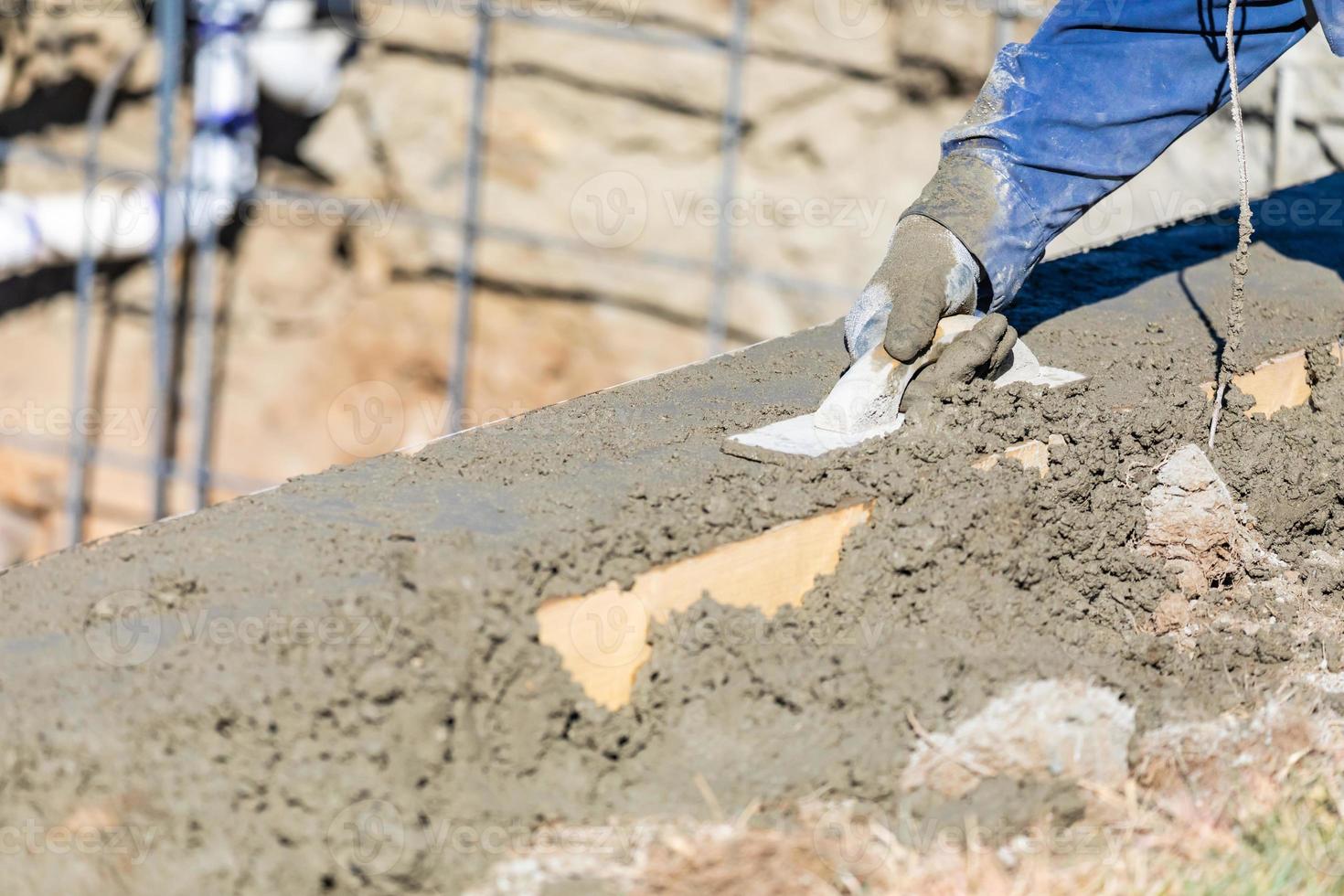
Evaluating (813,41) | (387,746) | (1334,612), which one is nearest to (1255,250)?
(1334,612)

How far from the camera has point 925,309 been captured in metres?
2.07

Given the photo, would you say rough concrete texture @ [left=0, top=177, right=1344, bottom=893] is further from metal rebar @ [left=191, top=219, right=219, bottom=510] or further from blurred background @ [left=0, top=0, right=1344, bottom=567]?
metal rebar @ [left=191, top=219, right=219, bottom=510]

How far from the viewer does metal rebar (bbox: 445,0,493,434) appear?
4.22 meters

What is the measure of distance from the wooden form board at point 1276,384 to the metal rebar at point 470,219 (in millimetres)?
→ 2645

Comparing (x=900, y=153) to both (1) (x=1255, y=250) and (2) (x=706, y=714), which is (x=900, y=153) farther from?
(2) (x=706, y=714)

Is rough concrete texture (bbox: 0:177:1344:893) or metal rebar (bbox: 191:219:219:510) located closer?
rough concrete texture (bbox: 0:177:1344:893)

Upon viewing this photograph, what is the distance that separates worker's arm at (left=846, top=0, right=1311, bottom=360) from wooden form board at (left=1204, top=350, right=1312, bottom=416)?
418mm

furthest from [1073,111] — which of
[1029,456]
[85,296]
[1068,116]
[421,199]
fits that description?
[85,296]

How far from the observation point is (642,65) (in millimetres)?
4113

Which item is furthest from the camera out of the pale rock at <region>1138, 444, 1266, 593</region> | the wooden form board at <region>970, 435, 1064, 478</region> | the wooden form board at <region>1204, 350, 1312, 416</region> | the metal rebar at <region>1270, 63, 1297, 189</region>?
the metal rebar at <region>1270, 63, 1297, 189</region>

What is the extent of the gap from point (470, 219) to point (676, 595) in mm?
2920

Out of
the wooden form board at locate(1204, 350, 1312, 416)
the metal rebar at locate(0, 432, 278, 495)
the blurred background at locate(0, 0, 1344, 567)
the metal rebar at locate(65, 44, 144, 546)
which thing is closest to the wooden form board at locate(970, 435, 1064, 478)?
the wooden form board at locate(1204, 350, 1312, 416)

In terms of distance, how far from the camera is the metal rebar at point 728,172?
3957mm

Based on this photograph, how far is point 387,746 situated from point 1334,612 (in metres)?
1.50
